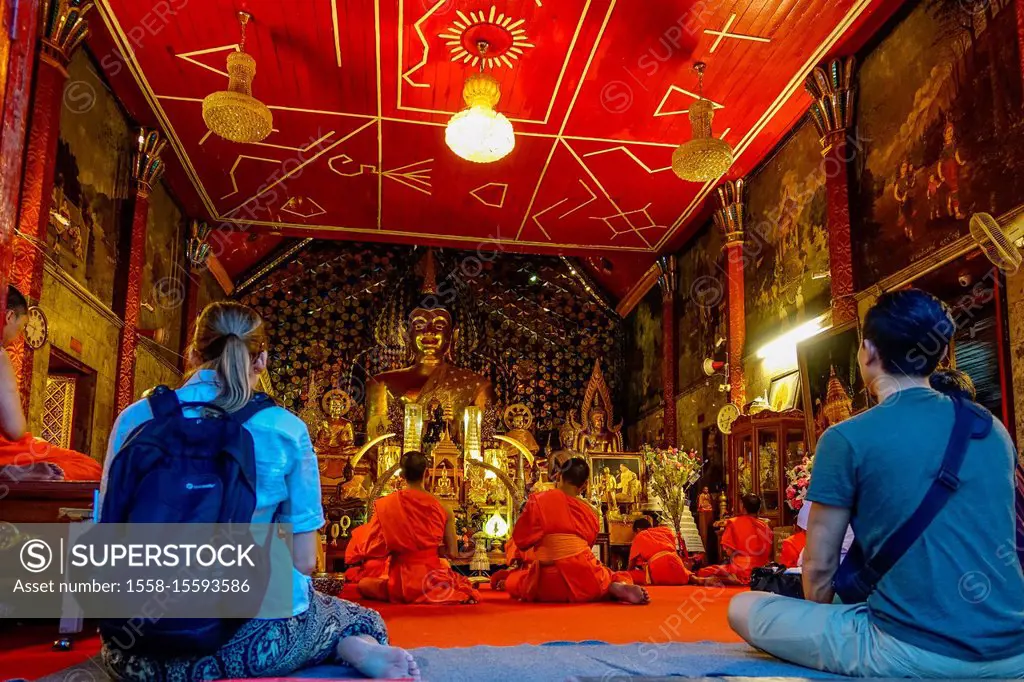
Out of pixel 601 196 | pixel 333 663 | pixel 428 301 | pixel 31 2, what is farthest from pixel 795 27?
pixel 428 301

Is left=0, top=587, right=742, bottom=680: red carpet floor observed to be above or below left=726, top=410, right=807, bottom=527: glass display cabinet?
below

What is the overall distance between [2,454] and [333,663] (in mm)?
2113

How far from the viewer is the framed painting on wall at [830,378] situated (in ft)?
20.4

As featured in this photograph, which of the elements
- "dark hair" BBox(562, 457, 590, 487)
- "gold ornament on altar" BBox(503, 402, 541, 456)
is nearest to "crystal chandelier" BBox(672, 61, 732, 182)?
"dark hair" BBox(562, 457, 590, 487)

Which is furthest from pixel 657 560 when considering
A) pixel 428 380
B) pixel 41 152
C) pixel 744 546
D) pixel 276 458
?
pixel 428 380

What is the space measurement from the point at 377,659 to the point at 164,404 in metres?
0.92

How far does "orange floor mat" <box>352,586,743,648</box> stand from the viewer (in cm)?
368

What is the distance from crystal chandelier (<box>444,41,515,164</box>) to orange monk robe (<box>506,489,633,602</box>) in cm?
277

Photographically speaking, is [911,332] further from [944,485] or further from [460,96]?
[460,96]

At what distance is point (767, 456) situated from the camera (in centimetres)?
762

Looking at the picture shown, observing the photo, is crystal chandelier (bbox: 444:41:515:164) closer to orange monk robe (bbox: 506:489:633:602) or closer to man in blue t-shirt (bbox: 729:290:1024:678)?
orange monk robe (bbox: 506:489:633:602)

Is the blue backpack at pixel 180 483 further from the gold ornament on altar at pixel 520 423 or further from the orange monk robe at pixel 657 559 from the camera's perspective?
the gold ornament on altar at pixel 520 423

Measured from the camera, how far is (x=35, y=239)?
5.71 metres

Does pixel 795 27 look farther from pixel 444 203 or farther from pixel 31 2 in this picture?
pixel 31 2
